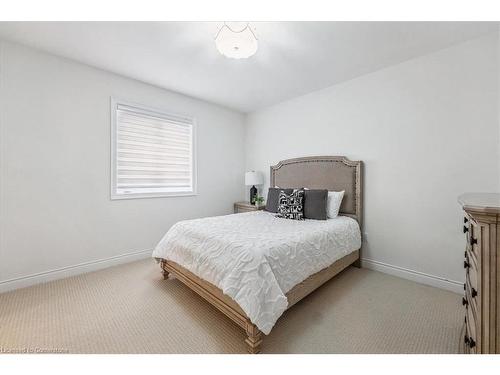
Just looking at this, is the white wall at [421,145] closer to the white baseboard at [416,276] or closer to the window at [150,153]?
the white baseboard at [416,276]

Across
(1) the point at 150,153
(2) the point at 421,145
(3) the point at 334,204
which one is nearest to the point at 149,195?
(1) the point at 150,153

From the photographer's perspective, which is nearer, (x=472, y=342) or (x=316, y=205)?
(x=472, y=342)

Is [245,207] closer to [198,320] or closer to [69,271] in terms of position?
[198,320]

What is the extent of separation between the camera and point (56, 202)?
2410mm

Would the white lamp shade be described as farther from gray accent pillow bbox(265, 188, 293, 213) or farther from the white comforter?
the white comforter

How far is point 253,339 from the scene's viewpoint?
53.7 inches

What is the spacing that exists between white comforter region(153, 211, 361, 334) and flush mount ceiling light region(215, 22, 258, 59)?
1.49 m

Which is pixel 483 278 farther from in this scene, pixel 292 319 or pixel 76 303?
pixel 76 303

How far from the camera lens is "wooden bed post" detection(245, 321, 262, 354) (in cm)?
136

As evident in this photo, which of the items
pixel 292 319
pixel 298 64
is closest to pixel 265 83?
pixel 298 64

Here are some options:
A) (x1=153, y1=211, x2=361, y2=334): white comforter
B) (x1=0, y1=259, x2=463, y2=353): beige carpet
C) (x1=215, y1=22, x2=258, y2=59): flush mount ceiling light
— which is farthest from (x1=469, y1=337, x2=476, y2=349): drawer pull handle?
(x1=215, y1=22, x2=258, y2=59): flush mount ceiling light

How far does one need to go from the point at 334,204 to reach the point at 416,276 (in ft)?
3.75

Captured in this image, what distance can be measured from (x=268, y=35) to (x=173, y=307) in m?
2.57

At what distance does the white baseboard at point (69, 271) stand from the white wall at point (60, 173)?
0.03ft
